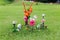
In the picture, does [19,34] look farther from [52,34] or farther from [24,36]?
[52,34]

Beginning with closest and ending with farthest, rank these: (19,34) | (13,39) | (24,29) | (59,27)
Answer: (13,39)
(19,34)
(24,29)
(59,27)

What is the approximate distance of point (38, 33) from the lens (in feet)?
26.4

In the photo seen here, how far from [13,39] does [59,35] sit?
140 centimetres

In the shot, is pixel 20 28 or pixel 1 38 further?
pixel 20 28

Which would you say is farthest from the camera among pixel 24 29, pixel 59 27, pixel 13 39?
pixel 59 27

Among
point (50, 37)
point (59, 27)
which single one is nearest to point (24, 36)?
point (50, 37)

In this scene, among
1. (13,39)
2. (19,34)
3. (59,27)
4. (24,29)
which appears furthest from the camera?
(59,27)

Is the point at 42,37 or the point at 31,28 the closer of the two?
the point at 42,37

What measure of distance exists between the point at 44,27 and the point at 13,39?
156 centimetres

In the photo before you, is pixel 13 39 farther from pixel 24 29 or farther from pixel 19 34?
pixel 24 29

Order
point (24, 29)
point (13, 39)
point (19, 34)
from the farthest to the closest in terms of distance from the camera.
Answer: point (24, 29) → point (19, 34) → point (13, 39)

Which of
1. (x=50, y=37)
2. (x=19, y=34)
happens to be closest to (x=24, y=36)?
(x=19, y=34)

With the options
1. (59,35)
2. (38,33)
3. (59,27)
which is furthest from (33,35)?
(59,27)

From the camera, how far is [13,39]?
24.4ft
